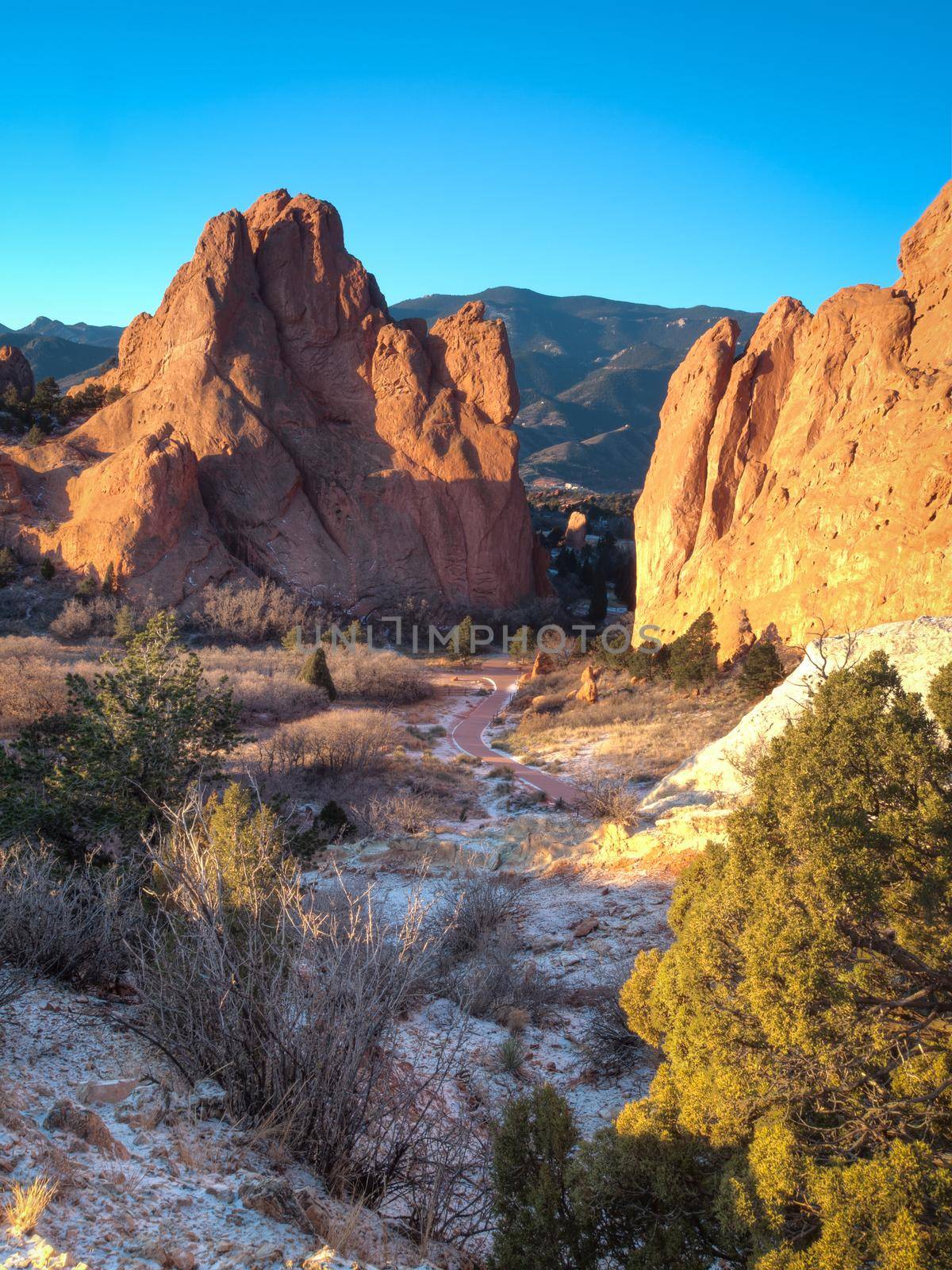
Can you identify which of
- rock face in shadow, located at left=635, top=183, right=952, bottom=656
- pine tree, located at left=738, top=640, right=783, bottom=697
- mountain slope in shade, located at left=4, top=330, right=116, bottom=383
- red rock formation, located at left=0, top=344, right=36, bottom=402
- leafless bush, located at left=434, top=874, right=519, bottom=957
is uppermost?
mountain slope in shade, located at left=4, top=330, right=116, bottom=383

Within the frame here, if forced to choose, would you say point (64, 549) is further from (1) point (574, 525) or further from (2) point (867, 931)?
(2) point (867, 931)

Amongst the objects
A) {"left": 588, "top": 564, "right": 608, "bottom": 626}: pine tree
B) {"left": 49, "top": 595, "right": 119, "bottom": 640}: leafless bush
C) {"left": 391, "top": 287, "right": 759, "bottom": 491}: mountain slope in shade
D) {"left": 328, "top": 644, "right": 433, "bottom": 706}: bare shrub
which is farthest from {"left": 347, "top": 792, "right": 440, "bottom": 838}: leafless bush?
{"left": 391, "top": 287, "right": 759, "bottom": 491}: mountain slope in shade

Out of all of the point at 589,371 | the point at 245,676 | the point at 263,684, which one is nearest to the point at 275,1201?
the point at 263,684

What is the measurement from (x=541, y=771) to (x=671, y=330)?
163 metres

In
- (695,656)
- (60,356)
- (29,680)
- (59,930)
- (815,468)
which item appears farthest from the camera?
(60,356)

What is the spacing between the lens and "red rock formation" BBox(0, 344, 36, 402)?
43.6 meters

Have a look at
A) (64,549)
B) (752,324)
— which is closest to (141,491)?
(64,549)

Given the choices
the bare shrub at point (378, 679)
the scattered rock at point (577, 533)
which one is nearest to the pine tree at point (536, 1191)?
the bare shrub at point (378, 679)

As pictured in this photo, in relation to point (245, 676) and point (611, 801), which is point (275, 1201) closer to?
point (611, 801)

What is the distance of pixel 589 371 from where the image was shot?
136875 millimetres

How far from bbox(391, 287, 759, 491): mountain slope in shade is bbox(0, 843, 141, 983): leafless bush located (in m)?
66.2

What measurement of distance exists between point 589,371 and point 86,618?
120819 mm

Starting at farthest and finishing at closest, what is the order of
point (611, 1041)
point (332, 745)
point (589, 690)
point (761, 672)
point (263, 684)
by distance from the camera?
1. point (589, 690)
2. point (263, 684)
3. point (761, 672)
4. point (332, 745)
5. point (611, 1041)

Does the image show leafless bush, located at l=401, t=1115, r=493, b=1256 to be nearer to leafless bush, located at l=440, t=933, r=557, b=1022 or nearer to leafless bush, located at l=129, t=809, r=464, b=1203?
leafless bush, located at l=129, t=809, r=464, b=1203
